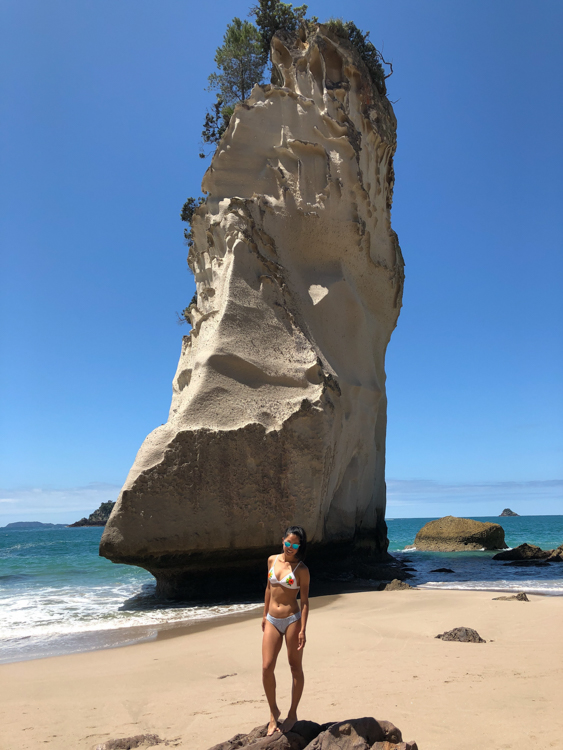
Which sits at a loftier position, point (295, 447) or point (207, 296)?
point (207, 296)

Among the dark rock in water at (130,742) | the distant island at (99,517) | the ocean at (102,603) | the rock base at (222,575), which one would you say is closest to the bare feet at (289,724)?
the dark rock in water at (130,742)

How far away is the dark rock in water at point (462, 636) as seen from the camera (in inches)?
182

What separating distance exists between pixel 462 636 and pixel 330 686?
1.79 meters

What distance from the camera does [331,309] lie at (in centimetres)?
1083

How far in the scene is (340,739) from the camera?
7.46 feet

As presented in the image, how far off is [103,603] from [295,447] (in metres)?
3.96

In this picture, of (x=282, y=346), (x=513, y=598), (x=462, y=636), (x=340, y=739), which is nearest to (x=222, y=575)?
(x=282, y=346)

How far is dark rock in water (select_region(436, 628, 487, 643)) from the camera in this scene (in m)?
4.63

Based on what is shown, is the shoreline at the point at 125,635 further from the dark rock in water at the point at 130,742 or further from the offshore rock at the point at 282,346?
the dark rock in water at the point at 130,742

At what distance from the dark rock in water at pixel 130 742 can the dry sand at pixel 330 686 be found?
0.29 ft

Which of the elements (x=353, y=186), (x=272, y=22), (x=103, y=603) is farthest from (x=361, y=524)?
(x=272, y=22)

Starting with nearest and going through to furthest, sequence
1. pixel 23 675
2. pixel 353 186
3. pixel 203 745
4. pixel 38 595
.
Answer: pixel 203 745
pixel 23 675
pixel 38 595
pixel 353 186

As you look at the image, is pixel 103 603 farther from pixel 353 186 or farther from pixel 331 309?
pixel 353 186

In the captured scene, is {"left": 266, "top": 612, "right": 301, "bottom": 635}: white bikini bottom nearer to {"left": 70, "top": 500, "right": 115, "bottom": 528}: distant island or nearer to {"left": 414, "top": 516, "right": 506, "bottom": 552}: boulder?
{"left": 414, "top": 516, "right": 506, "bottom": 552}: boulder
